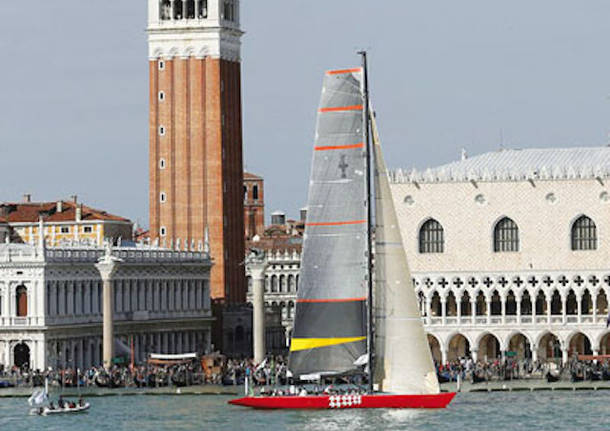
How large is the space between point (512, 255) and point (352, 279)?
1578 inches

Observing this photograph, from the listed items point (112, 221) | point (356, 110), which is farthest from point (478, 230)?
point (356, 110)

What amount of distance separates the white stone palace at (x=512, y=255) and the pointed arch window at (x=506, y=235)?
0.05 metres

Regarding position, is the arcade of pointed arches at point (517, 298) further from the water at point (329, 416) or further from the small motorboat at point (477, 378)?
the water at point (329, 416)

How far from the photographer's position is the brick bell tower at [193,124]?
396 ft

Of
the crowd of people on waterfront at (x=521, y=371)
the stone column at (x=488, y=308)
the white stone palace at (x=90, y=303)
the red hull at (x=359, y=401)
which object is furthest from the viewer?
the stone column at (x=488, y=308)


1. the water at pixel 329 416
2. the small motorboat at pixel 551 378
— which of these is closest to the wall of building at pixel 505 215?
the small motorboat at pixel 551 378

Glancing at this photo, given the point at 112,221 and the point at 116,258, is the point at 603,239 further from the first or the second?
the point at 112,221

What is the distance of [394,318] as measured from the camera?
69938 millimetres

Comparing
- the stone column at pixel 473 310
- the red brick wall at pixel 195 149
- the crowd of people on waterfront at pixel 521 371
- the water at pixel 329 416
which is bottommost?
the water at pixel 329 416

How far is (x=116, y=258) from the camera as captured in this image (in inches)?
4021

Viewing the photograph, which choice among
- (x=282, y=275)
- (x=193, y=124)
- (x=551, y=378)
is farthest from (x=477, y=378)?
(x=282, y=275)

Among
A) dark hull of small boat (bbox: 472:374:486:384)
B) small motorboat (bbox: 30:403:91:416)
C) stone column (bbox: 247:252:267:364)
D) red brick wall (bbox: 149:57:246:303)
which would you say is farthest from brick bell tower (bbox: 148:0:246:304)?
small motorboat (bbox: 30:403:91:416)

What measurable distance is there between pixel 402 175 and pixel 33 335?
66.6 ft

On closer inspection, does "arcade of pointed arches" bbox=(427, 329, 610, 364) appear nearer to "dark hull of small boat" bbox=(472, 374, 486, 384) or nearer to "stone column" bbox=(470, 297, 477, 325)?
"stone column" bbox=(470, 297, 477, 325)
